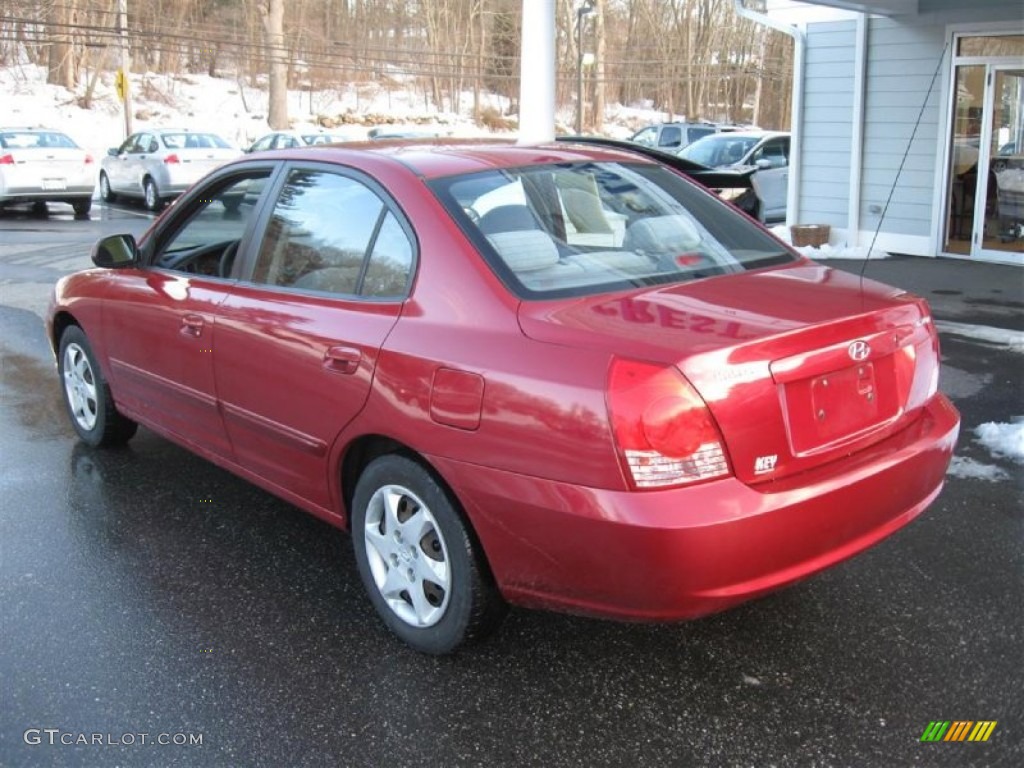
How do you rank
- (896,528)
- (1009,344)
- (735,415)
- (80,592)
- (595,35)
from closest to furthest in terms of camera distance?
(735,415) → (896,528) → (80,592) → (1009,344) → (595,35)

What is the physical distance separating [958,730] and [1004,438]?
2894mm

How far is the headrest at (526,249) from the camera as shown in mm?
3227

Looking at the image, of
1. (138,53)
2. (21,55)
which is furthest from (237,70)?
(21,55)

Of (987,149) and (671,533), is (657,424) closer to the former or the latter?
(671,533)

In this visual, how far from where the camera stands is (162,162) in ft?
64.3

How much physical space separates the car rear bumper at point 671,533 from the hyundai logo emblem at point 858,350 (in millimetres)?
284

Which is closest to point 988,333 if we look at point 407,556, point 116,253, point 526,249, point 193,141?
point 526,249

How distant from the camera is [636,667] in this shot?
10.6 feet

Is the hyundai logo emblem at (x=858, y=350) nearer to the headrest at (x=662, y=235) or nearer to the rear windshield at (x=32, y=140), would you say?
the headrest at (x=662, y=235)

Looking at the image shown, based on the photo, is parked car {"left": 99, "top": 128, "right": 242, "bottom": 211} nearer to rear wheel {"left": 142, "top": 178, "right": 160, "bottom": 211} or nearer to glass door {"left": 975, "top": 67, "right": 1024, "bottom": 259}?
rear wheel {"left": 142, "top": 178, "right": 160, "bottom": 211}

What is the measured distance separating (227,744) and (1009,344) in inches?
259

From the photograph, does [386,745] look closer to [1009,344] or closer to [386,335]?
[386,335]

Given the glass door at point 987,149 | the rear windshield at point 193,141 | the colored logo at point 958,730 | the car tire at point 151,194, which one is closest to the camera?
the colored logo at point 958,730

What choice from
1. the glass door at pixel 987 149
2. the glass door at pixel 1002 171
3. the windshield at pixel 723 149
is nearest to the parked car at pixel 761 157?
the windshield at pixel 723 149
